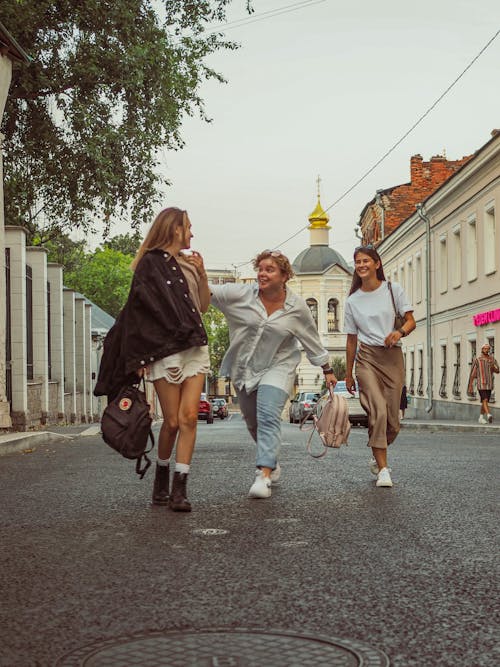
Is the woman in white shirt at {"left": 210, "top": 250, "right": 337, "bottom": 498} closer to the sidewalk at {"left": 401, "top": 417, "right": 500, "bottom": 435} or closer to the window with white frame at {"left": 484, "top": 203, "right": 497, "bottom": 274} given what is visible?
the sidewalk at {"left": 401, "top": 417, "right": 500, "bottom": 435}

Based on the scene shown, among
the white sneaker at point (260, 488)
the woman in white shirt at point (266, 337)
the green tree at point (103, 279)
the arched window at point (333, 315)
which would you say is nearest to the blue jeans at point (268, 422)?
the woman in white shirt at point (266, 337)

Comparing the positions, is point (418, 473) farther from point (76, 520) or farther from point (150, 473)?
point (76, 520)

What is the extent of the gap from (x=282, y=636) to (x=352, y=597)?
2.30 feet

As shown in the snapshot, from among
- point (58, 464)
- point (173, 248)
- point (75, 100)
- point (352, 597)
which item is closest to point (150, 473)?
point (58, 464)

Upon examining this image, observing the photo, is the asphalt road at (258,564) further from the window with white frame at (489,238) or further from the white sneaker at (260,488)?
the window with white frame at (489,238)

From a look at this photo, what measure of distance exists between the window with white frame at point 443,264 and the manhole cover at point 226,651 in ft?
122

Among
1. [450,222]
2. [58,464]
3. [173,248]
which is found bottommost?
[58,464]

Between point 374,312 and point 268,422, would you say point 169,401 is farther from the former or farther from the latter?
point 374,312

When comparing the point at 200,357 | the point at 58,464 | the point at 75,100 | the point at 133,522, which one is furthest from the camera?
the point at 75,100

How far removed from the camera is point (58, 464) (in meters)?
11.2

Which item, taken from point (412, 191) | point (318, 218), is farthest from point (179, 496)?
point (318, 218)

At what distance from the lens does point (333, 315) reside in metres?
96.8

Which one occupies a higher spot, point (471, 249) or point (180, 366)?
point (471, 249)

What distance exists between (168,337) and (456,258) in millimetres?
32625
